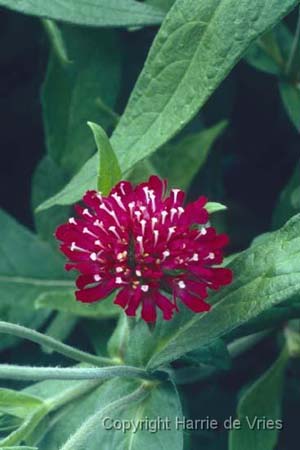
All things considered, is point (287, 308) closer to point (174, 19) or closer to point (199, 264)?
point (199, 264)

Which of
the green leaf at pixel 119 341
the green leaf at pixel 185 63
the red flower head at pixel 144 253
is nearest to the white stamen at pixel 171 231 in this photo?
the red flower head at pixel 144 253

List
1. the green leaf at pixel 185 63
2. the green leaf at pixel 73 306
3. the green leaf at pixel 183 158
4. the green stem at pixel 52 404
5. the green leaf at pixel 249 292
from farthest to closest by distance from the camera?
the green leaf at pixel 183 158 → the green leaf at pixel 73 306 → the green stem at pixel 52 404 → the green leaf at pixel 185 63 → the green leaf at pixel 249 292

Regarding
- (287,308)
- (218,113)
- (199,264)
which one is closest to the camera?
(199,264)

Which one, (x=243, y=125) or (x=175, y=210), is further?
(x=243, y=125)

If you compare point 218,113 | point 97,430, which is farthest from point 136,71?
point 97,430

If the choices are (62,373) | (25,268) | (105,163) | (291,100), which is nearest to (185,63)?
(105,163)

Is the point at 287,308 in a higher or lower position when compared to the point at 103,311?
higher

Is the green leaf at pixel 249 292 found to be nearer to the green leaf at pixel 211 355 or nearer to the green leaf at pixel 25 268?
the green leaf at pixel 211 355

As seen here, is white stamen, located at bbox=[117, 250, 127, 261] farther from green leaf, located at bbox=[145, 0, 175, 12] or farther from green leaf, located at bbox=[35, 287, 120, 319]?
green leaf, located at bbox=[145, 0, 175, 12]
